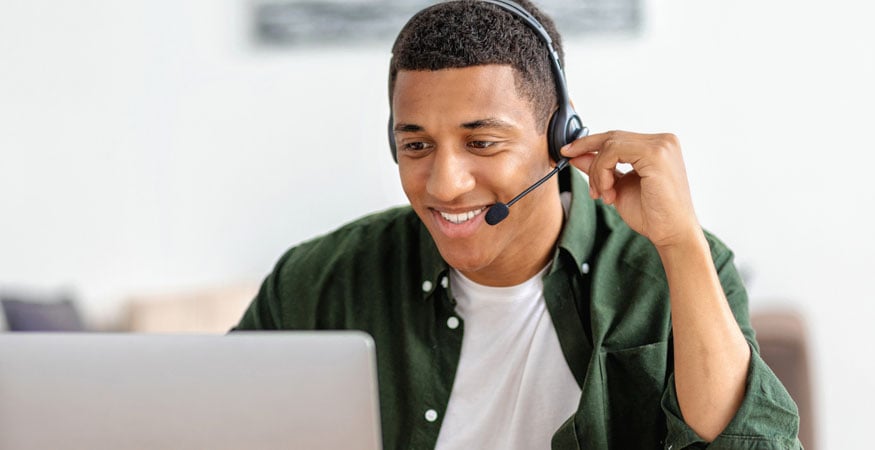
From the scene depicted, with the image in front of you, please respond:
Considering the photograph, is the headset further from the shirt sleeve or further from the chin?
the shirt sleeve

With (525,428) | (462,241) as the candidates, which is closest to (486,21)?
(462,241)

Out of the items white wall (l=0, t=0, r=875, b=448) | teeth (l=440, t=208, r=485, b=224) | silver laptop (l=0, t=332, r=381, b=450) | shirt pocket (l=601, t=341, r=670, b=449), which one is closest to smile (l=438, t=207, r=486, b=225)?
teeth (l=440, t=208, r=485, b=224)

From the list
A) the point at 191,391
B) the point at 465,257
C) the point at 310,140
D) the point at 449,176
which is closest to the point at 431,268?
the point at 465,257

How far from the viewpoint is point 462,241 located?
1.49 metres

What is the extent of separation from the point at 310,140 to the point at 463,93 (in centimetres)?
221

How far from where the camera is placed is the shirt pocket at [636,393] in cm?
146

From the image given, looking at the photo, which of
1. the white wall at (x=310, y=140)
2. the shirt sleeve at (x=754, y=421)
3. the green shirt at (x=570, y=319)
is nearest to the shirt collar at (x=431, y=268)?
the green shirt at (x=570, y=319)

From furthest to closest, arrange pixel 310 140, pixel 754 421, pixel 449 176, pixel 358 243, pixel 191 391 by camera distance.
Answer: pixel 310 140
pixel 358 243
pixel 449 176
pixel 754 421
pixel 191 391

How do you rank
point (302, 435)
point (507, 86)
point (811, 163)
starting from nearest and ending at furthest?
point (302, 435)
point (507, 86)
point (811, 163)

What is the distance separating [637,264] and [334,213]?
2.16 metres

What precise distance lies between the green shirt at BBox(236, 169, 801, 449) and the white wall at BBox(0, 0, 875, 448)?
6.17ft

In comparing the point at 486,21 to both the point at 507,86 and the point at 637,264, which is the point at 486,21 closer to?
the point at 507,86

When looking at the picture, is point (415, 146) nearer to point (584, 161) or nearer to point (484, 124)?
point (484, 124)

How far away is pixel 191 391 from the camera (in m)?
0.99
